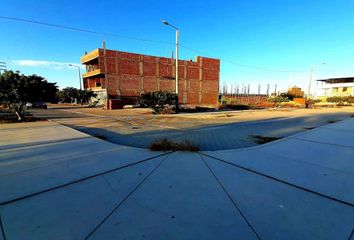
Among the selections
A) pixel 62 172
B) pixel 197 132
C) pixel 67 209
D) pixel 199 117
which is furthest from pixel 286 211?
pixel 199 117

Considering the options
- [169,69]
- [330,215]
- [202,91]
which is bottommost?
[330,215]

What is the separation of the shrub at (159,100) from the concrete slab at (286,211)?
16.2m

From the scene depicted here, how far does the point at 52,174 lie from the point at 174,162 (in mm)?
2550

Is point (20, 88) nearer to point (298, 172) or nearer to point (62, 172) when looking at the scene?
point (62, 172)

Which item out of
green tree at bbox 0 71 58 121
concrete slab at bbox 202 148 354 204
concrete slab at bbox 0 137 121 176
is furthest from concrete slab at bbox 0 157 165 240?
green tree at bbox 0 71 58 121

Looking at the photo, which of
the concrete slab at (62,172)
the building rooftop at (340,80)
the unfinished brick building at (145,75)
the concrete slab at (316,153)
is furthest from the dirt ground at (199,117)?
the building rooftop at (340,80)

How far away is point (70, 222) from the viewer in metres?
2.36

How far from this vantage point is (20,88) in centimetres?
1213

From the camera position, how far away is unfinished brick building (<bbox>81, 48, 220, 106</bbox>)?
39.2m

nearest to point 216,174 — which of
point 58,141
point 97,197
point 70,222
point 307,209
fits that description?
point 307,209

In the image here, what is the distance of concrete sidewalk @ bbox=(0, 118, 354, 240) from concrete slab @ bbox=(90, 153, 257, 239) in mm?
12

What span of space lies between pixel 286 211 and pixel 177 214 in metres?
1.50

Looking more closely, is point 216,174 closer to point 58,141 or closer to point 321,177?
point 321,177

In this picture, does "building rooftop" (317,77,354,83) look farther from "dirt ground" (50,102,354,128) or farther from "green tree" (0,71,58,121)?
"green tree" (0,71,58,121)
